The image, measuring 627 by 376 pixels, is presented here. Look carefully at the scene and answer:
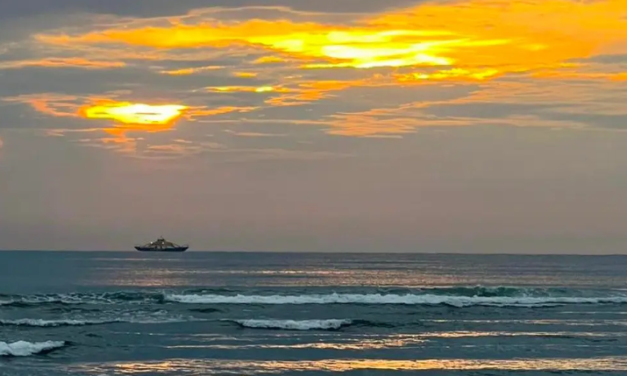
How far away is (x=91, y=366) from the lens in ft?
98.5

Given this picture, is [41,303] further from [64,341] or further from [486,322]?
[486,322]

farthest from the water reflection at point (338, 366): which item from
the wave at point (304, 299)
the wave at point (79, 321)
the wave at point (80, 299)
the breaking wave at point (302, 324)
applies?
the wave at point (80, 299)

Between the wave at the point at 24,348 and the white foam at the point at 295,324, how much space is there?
940 centimetres

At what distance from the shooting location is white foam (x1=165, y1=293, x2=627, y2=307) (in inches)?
2216

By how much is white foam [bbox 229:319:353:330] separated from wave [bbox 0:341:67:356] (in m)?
9.40

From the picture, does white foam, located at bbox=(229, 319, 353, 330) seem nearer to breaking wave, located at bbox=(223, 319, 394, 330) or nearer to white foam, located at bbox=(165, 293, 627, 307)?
breaking wave, located at bbox=(223, 319, 394, 330)

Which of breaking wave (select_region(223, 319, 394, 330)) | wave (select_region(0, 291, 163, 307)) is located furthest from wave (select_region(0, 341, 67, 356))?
wave (select_region(0, 291, 163, 307))

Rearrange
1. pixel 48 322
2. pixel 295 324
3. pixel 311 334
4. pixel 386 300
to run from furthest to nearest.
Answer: pixel 386 300 < pixel 48 322 < pixel 295 324 < pixel 311 334

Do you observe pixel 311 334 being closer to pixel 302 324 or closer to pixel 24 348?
pixel 302 324

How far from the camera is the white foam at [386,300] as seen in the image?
185 feet

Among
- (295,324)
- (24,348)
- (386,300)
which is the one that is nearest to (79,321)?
(295,324)

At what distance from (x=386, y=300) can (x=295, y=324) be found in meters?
17.2

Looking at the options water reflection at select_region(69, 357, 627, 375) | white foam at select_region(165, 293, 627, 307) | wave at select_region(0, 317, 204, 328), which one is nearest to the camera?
water reflection at select_region(69, 357, 627, 375)

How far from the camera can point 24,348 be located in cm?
3247
